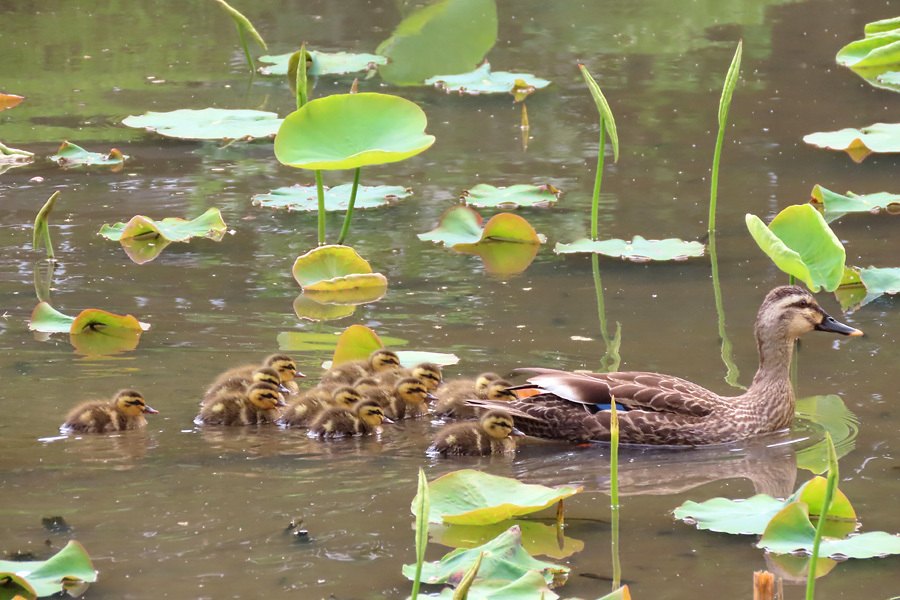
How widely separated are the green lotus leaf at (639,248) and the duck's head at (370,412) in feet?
6.75

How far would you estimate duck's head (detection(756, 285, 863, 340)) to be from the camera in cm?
527

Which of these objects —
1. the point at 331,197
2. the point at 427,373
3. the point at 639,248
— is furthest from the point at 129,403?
the point at 331,197

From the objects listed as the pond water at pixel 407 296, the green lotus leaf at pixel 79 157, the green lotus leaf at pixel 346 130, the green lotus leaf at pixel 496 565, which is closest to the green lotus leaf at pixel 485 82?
the pond water at pixel 407 296

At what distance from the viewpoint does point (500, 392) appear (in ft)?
17.1

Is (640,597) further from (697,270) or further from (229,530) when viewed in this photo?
(697,270)

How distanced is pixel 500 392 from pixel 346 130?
1.83 metres

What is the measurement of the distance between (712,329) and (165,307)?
266cm

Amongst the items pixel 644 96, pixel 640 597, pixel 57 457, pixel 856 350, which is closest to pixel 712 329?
pixel 856 350

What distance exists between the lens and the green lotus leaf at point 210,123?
28.5ft

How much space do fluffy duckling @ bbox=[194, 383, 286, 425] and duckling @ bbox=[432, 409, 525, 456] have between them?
0.71 meters

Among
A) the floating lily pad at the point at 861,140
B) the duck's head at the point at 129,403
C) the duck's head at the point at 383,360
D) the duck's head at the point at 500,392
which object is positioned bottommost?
the duck's head at the point at 500,392

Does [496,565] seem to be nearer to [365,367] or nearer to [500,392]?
[500,392]

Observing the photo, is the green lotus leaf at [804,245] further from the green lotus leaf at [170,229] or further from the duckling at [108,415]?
the green lotus leaf at [170,229]

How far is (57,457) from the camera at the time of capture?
4801 mm
